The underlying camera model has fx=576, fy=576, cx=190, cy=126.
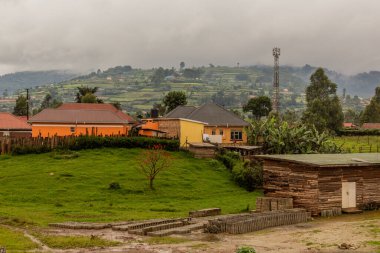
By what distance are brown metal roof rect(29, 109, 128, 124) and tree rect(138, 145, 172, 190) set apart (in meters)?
14.0

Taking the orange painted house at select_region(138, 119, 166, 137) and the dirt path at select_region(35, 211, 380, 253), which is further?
the orange painted house at select_region(138, 119, 166, 137)

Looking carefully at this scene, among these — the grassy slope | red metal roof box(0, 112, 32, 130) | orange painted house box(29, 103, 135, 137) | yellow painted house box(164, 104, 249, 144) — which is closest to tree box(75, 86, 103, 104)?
red metal roof box(0, 112, 32, 130)

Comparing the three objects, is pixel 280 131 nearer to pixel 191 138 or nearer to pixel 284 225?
pixel 191 138

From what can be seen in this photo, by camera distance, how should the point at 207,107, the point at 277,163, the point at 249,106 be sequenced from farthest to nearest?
1. the point at 249,106
2. the point at 207,107
3. the point at 277,163

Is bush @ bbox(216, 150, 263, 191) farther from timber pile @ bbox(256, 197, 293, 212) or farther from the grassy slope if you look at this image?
timber pile @ bbox(256, 197, 293, 212)

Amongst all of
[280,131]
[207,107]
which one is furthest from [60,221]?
[207,107]

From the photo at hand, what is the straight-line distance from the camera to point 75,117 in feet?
234

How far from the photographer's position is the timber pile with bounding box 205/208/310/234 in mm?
32031

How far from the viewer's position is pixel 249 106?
362ft

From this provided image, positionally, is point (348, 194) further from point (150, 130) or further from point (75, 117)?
point (75, 117)

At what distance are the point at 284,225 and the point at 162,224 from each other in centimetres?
768

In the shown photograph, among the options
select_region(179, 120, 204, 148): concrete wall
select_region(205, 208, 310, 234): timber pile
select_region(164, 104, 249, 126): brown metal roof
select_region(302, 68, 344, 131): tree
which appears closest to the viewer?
select_region(205, 208, 310, 234): timber pile

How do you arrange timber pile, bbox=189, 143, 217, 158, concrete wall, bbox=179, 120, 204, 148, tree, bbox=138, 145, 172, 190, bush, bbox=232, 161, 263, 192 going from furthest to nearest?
concrete wall, bbox=179, 120, 204, 148
timber pile, bbox=189, 143, 217, 158
bush, bbox=232, 161, 263, 192
tree, bbox=138, 145, 172, 190

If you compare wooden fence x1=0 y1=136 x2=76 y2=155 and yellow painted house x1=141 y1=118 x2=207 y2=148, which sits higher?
yellow painted house x1=141 y1=118 x2=207 y2=148
